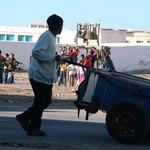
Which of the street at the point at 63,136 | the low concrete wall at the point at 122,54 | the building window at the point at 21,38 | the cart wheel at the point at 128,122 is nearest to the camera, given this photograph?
the street at the point at 63,136

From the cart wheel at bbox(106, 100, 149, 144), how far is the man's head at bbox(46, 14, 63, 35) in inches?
62.8

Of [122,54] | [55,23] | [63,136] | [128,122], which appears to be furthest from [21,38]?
[128,122]

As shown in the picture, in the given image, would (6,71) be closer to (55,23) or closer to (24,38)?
(55,23)

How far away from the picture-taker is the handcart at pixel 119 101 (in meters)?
10.3

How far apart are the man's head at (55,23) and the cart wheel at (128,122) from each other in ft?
5.23

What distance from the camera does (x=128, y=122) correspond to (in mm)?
10406

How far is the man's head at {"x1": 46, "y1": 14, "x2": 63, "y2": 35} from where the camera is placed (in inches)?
425

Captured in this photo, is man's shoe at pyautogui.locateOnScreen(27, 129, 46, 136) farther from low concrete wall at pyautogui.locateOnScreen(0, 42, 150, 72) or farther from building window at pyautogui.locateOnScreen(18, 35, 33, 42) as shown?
building window at pyautogui.locateOnScreen(18, 35, 33, 42)

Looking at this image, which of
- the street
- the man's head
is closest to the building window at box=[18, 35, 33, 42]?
the street

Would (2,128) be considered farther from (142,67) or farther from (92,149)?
(142,67)

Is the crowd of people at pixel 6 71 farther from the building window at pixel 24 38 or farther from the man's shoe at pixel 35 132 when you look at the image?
the building window at pixel 24 38

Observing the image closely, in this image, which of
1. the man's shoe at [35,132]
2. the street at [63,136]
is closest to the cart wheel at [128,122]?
the street at [63,136]

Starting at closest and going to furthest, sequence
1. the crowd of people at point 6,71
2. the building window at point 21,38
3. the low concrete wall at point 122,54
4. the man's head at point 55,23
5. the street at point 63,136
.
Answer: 1. the street at point 63,136
2. the man's head at point 55,23
3. the crowd of people at point 6,71
4. the low concrete wall at point 122,54
5. the building window at point 21,38

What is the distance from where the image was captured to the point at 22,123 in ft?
36.4
